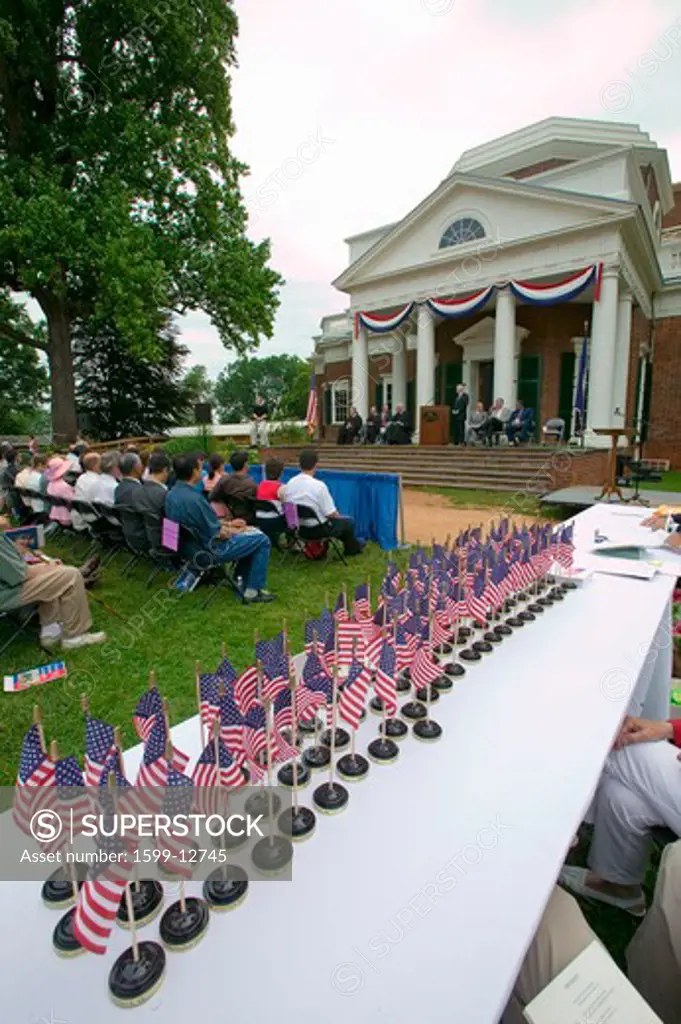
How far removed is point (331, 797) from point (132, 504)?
463 cm

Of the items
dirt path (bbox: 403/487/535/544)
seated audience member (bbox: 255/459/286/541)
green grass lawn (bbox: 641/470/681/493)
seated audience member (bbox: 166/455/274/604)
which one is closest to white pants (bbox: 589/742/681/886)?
seated audience member (bbox: 166/455/274/604)

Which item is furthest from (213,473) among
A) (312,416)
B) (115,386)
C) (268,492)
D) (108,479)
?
(115,386)

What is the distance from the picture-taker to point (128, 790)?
1166mm

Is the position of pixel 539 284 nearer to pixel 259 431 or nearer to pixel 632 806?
pixel 259 431

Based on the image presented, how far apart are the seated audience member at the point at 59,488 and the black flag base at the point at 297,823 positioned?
20.5 feet

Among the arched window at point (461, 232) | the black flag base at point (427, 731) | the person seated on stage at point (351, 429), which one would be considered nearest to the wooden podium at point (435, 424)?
the person seated on stage at point (351, 429)

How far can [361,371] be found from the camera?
807 inches

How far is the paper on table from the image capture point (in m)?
0.96

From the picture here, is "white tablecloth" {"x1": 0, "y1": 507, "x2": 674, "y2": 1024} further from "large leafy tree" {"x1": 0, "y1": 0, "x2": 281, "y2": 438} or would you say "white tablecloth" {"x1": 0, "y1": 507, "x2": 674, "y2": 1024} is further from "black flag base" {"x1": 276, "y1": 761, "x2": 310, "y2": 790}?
"large leafy tree" {"x1": 0, "y1": 0, "x2": 281, "y2": 438}

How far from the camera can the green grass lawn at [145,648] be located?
3.33m

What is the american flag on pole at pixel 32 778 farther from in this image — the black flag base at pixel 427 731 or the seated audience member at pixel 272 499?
the seated audience member at pixel 272 499

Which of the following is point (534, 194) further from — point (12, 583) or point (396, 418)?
point (12, 583)

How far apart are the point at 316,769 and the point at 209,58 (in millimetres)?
20333

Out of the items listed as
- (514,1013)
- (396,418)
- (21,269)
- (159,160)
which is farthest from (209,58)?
(514,1013)
